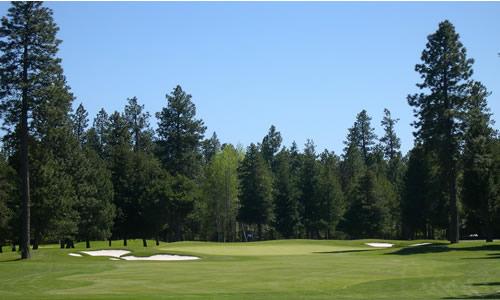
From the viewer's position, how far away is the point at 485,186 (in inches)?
2302

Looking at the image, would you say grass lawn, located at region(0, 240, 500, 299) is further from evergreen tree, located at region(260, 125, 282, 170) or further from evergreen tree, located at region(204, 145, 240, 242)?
evergreen tree, located at region(260, 125, 282, 170)

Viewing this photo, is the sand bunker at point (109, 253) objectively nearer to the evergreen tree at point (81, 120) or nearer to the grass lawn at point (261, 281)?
the grass lawn at point (261, 281)

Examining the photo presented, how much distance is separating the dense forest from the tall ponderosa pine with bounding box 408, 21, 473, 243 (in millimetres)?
90

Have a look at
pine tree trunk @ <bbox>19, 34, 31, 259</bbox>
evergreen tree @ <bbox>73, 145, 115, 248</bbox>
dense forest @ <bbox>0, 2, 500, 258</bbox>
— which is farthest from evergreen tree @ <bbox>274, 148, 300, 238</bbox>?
pine tree trunk @ <bbox>19, 34, 31, 259</bbox>

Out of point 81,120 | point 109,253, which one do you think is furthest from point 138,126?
point 109,253

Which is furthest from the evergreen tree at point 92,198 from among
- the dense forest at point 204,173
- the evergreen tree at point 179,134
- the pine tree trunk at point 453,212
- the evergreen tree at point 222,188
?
the pine tree trunk at point 453,212

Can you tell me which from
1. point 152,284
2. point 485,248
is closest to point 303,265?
point 152,284

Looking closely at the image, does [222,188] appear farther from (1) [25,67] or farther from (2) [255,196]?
(1) [25,67]

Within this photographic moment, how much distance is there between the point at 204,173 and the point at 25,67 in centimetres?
6519

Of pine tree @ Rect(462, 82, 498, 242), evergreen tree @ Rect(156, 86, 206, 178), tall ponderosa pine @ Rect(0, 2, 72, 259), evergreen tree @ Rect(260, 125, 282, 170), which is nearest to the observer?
tall ponderosa pine @ Rect(0, 2, 72, 259)

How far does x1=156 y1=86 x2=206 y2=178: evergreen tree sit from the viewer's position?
8431 centimetres

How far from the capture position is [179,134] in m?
84.4

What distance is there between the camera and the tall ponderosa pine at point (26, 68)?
131 ft

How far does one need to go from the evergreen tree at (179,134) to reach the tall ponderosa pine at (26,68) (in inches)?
1712
